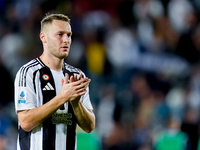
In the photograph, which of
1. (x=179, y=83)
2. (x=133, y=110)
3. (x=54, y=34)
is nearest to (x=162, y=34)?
(x=179, y=83)

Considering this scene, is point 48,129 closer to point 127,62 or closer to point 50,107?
point 50,107

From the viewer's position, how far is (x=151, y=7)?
8828 mm

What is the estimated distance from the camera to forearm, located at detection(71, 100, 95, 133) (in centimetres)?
328

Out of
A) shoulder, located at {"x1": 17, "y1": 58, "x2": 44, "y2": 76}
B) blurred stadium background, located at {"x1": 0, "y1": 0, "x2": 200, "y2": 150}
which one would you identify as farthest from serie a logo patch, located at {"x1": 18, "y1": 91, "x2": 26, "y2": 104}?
blurred stadium background, located at {"x1": 0, "y1": 0, "x2": 200, "y2": 150}

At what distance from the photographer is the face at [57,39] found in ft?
11.2

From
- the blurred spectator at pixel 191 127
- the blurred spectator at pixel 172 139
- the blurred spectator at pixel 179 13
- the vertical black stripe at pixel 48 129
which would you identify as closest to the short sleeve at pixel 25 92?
the vertical black stripe at pixel 48 129

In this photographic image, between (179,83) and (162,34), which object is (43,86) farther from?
(162,34)

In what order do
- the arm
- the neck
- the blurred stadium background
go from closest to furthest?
the arm, the neck, the blurred stadium background

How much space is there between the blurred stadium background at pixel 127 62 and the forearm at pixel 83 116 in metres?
2.53

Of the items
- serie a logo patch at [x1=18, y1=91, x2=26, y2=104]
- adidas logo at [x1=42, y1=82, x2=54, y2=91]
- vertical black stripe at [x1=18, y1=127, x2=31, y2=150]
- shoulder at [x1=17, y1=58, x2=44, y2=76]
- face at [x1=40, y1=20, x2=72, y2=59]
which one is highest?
face at [x1=40, y1=20, x2=72, y2=59]

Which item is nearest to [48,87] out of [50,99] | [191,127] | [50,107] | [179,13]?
[50,99]

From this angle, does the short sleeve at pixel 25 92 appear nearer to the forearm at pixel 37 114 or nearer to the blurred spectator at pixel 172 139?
the forearm at pixel 37 114

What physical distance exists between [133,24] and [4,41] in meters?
2.95

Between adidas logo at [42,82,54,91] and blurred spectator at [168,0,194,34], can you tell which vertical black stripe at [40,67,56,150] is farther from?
blurred spectator at [168,0,194,34]
